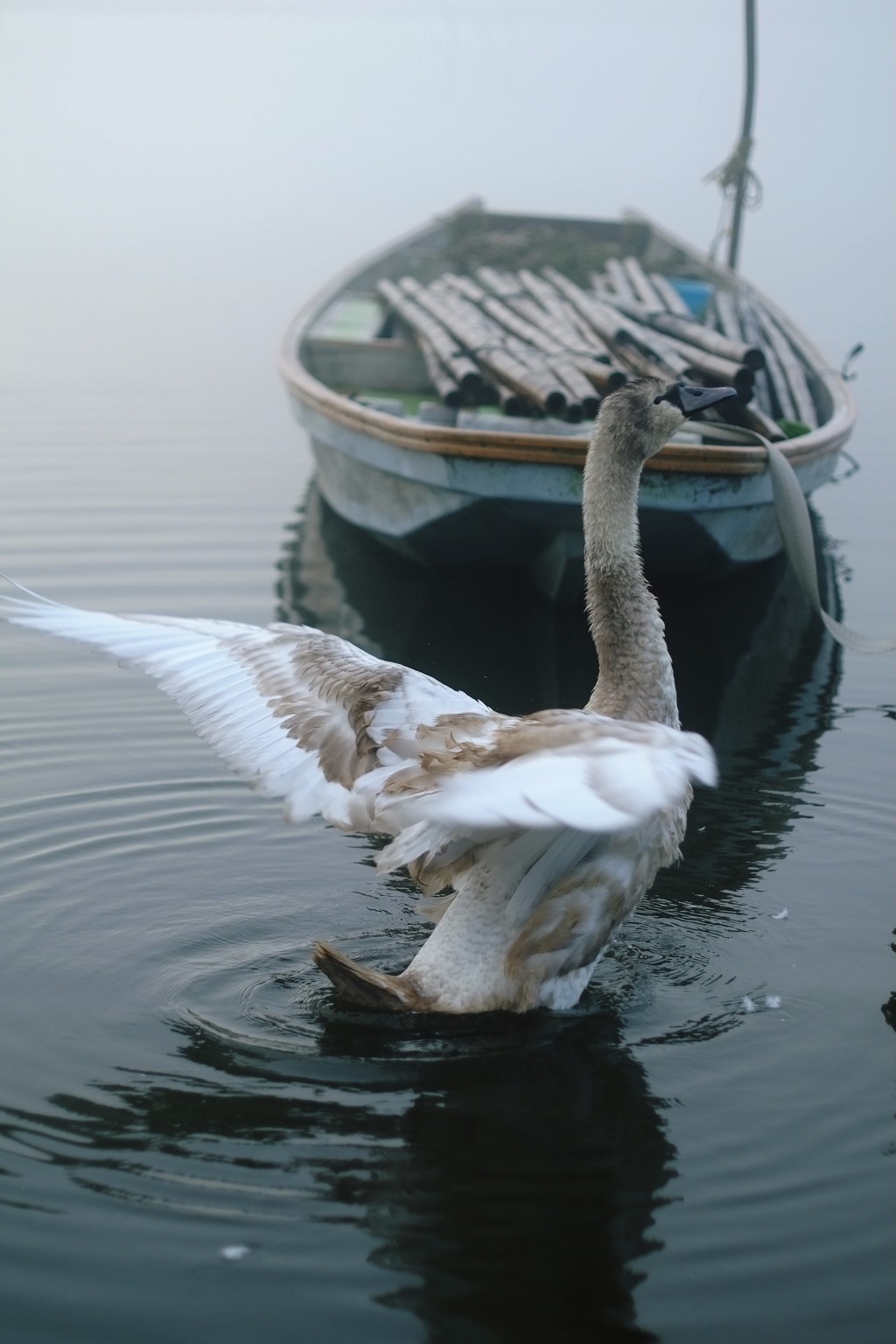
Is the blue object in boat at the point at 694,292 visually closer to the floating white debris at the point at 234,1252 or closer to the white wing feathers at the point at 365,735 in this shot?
the white wing feathers at the point at 365,735

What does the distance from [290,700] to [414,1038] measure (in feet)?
4.41

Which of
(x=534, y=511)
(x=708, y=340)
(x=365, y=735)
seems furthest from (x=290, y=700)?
(x=708, y=340)

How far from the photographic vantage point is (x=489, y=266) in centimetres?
1784

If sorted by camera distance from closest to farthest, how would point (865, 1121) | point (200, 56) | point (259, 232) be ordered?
point (865, 1121), point (259, 232), point (200, 56)

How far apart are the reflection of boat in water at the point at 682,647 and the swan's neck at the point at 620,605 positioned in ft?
4.21

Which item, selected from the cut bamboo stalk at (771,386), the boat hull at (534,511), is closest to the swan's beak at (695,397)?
the boat hull at (534,511)

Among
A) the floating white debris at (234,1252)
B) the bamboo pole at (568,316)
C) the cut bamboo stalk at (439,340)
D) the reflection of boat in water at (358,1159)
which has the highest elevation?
the bamboo pole at (568,316)

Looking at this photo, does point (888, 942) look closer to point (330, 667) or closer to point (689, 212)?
point (330, 667)

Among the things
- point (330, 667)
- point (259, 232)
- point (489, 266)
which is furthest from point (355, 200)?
point (330, 667)

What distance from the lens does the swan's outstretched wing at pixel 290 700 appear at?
5.23 m

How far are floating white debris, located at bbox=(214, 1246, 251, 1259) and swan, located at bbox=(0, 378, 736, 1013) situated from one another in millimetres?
1040

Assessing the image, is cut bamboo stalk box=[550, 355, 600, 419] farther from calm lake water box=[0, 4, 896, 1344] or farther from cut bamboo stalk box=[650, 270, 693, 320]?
cut bamboo stalk box=[650, 270, 693, 320]

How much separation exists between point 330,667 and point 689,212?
159 feet

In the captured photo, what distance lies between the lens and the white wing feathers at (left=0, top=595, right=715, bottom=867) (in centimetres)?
359
